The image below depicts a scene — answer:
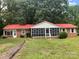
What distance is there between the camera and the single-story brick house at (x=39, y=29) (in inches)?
2544

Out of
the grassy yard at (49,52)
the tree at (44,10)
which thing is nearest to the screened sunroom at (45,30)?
the tree at (44,10)

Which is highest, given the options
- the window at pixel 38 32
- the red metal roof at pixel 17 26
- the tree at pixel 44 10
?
the tree at pixel 44 10

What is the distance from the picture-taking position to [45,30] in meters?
64.9

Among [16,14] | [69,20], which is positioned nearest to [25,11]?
[16,14]

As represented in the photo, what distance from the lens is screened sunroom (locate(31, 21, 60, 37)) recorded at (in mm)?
64562

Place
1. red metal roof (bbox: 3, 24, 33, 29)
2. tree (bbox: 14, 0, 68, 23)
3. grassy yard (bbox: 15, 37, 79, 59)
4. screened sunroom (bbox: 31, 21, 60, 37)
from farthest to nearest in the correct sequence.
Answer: tree (bbox: 14, 0, 68, 23)
red metal roof (bbox: 3, 24, 33, 29)
screened sunroom (bbox: 31, 21, 60, 37)
grassy yard (bbox: 15, 37, 79, 59)

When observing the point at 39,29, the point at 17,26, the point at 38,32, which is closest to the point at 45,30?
the point at 39,29

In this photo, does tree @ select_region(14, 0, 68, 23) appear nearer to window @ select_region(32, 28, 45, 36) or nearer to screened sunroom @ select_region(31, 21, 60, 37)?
screened sunroom @ select_region(31, 21, 60, 37)

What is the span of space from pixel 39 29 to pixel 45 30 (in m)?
1.45

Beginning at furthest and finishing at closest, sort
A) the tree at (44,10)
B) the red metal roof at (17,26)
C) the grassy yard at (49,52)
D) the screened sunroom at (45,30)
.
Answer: the tree at (44,10) → the red metal roof at (17,26) → the screened sunroom at (45,30) → the grassy yard at (49,52)

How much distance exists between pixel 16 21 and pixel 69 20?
53.4ft

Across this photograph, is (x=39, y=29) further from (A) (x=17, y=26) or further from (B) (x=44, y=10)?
(B) (x=44, y=10)

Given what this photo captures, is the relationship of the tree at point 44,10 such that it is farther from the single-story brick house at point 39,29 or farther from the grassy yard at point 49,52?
the grassy yard at point 49,52

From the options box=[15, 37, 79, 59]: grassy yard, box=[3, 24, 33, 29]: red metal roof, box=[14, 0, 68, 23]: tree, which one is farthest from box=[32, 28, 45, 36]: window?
box=[15, 37, 79, 59]: grassy yard
